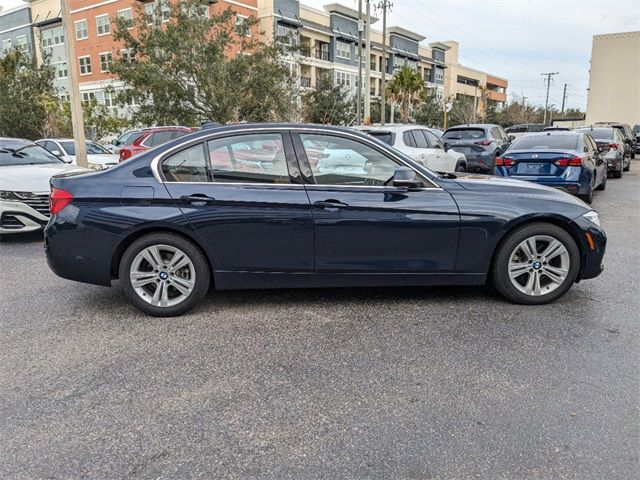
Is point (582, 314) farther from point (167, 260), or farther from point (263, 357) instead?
point (167, 260)

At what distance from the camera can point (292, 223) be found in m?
4.23

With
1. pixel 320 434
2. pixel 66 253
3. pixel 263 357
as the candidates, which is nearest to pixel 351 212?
pixel 263 357

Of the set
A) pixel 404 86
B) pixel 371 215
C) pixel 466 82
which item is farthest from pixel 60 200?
pixel 466 82

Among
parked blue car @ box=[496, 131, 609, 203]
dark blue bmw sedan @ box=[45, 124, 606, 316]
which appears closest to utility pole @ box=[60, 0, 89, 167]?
dark blue bmw sedan @ box=[45, 124, 606, 316]

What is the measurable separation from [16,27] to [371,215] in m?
60.1

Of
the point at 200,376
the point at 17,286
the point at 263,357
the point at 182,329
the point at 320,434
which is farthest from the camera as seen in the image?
the point at 17,286

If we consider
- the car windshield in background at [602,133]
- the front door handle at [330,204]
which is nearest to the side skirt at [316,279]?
the front door handle at [330,204]

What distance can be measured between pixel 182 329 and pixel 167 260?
24.4 inches

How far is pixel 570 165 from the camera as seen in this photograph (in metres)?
8.98

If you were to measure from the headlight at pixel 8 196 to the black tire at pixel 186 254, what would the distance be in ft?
12.7

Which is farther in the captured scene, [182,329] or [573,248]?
[573,248]

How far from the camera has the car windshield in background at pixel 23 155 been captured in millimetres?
8211

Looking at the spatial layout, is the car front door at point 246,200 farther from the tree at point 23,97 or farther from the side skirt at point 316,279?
the tree at point 23,97

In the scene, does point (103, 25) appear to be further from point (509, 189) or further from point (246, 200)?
point (509, 189)
